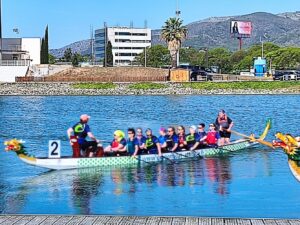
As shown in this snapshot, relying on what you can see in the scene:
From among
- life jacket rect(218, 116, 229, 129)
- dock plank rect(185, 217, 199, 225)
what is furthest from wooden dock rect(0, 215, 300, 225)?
life jacket rect(218, 116, 229, 129)

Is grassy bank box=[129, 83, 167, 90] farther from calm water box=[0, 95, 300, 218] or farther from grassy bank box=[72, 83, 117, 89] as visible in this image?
calm water box=[0, 95, 300, 218]

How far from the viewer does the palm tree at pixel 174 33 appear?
116625mm

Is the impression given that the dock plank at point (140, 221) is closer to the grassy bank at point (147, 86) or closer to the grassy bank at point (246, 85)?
the grassy bank at point (246, 85)

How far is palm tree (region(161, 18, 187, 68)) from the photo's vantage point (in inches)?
4592

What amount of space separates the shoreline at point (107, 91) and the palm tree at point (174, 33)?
54.2 ft

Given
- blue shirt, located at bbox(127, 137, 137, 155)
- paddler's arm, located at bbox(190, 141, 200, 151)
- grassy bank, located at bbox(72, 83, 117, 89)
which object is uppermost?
grassy bank, located at bbox(72, 83, 117, 89)

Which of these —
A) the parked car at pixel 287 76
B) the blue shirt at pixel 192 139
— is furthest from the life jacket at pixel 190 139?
the parked car at pixel 287 76

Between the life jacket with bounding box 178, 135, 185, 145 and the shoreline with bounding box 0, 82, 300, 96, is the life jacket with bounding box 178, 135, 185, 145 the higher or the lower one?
the lower one

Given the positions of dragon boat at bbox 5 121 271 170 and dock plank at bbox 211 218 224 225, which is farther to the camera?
dragon boat at bbox 5 121 271 170

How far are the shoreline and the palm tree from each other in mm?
16515

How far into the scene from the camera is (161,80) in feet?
352

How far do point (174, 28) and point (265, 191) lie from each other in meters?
97.8

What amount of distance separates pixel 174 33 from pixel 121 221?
10524cm

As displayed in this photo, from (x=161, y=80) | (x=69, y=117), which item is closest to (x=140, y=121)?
(x=69, y=117)
